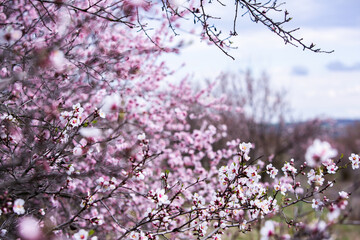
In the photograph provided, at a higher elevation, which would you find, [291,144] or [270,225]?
A: [291,144]

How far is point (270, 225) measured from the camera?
179 centimetres

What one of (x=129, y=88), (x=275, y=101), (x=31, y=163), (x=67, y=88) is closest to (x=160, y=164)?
(x=129, y=88)

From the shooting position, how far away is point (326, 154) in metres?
1.66

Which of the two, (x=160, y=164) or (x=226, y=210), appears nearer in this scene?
(x=226, y=210)

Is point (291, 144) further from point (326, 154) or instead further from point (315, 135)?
point (326, 154)

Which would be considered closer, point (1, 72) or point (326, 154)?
point (326, 154)

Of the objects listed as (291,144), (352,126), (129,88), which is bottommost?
(129,88)

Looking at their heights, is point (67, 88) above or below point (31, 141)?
above

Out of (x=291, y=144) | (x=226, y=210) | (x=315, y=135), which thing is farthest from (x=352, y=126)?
(x=226, y=210)

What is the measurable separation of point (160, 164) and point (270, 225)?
4.85 metres

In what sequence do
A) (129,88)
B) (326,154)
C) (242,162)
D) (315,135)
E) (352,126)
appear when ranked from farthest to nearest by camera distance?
(352,126)
(315,135)
(129,88)
(242,162)
(326,154)

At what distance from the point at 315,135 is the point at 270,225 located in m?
19.1

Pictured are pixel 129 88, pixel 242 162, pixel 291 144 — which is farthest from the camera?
pixel 291 144

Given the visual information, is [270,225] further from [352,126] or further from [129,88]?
[352,126]
